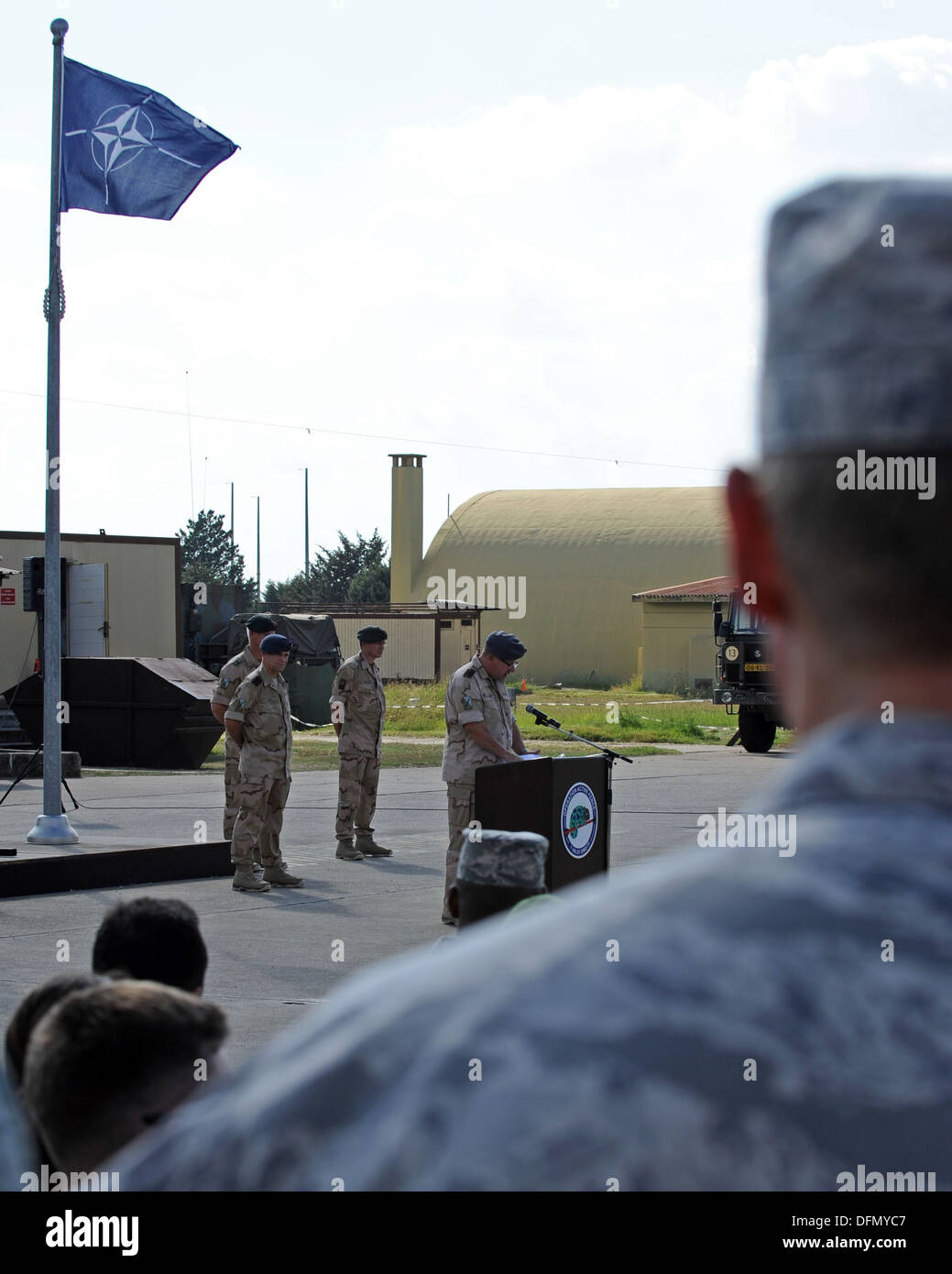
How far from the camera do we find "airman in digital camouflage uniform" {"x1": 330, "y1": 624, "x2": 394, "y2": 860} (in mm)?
13516

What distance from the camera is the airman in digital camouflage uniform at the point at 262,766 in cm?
1145

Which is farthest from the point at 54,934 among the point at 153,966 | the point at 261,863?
the point at 153,966

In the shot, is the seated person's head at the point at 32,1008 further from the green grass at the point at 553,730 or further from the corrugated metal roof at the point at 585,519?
the corrugated metal roof at the point at 585,519

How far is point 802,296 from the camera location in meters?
0.96

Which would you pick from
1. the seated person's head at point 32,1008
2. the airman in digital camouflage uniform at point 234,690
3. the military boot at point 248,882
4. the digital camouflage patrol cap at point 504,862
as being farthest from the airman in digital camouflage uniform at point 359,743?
the seated person's head at point 32,1008

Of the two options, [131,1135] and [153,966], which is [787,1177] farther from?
[153,966]

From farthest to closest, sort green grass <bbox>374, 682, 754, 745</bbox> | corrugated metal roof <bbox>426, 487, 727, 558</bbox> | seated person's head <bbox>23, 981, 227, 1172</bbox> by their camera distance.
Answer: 1. corrugated metal roof <bbox>426, 487, 727, 558</bbox>
2. green grass <bbox>374, 682, 754, 745</bbox>
3. seated person's head <bbox>23, 981, 227, 1172</bbox>

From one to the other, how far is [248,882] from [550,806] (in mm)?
4179

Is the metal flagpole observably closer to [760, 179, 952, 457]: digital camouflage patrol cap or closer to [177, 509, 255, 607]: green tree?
[760, 179, 952, 457]: digital camouflage patrol cap

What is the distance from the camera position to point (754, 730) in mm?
27672

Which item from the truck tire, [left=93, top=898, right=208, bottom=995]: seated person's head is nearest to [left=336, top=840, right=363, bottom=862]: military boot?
[left=93, top=898, right=208, bottom=995]: seated person's head

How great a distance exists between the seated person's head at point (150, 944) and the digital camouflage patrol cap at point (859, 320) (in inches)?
99.1

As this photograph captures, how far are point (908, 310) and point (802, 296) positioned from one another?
8 centimetres
